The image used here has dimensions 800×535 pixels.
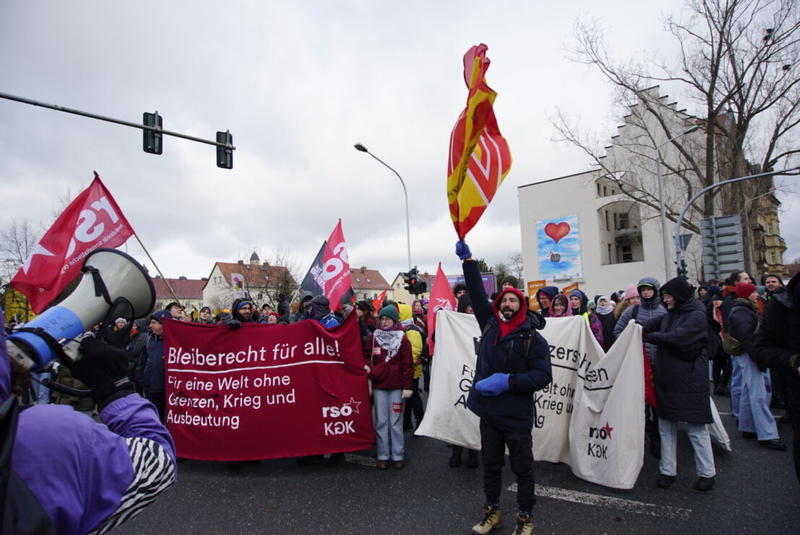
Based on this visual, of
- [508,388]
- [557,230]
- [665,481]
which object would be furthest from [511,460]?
[557,230]

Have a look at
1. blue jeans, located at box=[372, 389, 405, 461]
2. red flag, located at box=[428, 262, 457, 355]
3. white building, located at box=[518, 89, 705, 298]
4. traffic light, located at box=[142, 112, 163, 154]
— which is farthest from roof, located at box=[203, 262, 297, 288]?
blue jeans, located at box=[372, 389, 405, 461]

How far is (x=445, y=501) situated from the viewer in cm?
407

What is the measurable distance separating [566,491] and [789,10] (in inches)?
770

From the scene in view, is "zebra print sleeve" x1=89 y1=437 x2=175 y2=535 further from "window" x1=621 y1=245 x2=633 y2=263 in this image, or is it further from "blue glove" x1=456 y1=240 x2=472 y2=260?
"window" x1=621 y1=245 x2=633 y2=263

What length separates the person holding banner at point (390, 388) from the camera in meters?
5.02

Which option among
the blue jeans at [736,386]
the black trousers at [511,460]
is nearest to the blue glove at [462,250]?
the black trousers at [511,460]

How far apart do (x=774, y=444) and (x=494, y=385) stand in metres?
3.90

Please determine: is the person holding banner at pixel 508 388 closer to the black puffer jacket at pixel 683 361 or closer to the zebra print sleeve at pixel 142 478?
the black puffer jacket at pixel 683 361

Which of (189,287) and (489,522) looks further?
(189,287)

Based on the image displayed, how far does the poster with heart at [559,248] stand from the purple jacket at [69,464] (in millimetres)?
37084

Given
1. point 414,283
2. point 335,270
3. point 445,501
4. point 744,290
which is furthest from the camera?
point 414,283

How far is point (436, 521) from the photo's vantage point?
369cm

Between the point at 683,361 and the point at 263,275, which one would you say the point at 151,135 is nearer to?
the point at 683,361

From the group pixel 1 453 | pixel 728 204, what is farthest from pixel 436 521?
pixel 728 204
